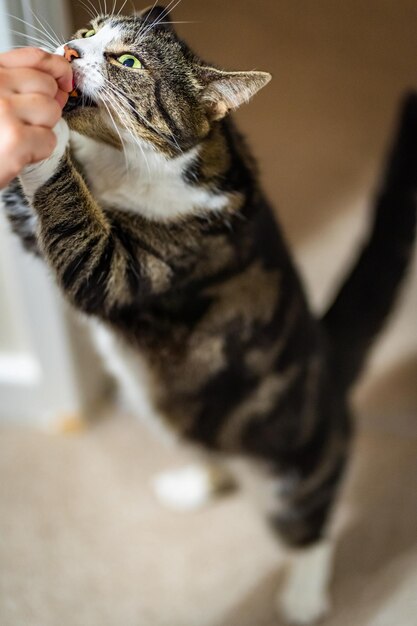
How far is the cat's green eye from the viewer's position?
76 centimetres

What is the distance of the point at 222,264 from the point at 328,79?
1.04ft

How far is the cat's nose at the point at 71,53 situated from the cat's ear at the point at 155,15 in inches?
4.5

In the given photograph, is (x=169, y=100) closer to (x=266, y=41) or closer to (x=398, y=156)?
(x=266, y=41)

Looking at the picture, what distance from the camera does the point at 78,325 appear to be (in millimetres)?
1355

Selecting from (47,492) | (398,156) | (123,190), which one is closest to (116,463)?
(47,492)

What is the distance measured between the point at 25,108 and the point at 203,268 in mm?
379

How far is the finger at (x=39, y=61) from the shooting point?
0.63 meters

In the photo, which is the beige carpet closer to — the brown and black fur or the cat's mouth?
the brown and black fur

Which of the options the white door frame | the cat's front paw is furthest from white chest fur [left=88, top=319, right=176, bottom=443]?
the cat's front paw

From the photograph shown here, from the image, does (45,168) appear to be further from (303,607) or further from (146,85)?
(303,607)

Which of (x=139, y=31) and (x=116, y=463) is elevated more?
(x=139, y=31)

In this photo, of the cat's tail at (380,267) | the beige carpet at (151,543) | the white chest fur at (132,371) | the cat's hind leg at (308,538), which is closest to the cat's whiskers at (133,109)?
the white chest fur at (132,371)

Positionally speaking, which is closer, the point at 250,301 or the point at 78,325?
the point at 250,301

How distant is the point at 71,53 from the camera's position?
72cm
